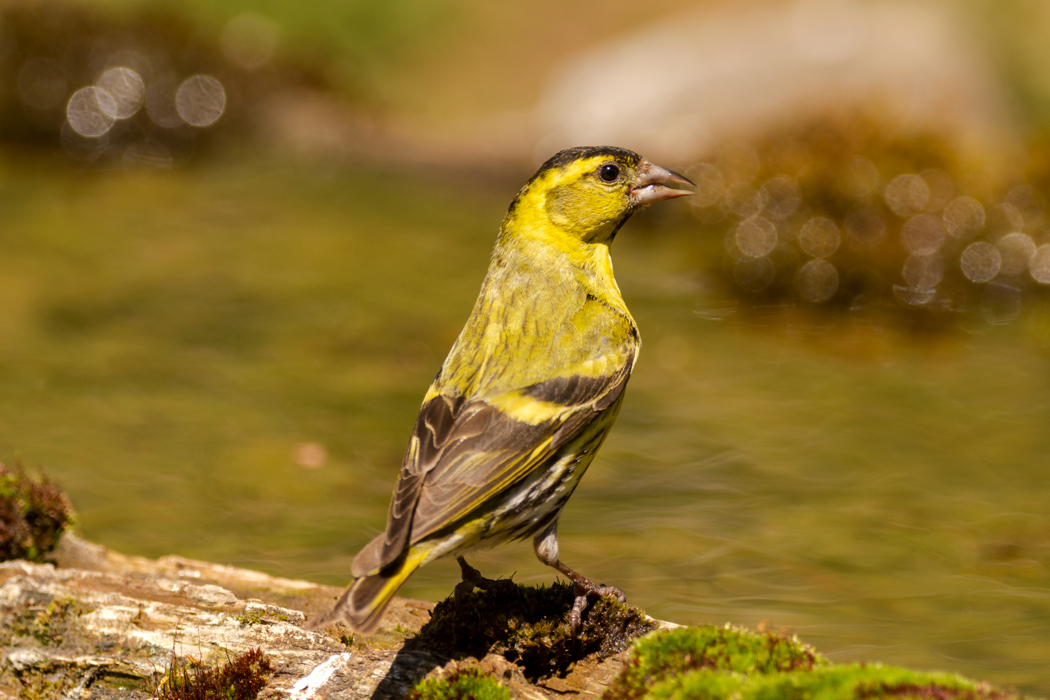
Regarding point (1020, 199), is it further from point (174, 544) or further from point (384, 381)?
point (174, 544)

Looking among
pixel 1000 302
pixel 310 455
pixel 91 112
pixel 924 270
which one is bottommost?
pixel 310 455

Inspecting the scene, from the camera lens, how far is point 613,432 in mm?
9617

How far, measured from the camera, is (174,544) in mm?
7574

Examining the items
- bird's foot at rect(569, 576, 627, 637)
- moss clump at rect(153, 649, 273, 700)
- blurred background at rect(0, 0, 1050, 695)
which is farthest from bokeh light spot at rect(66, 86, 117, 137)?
bird's foot at rect(569, 576, 627, 637)

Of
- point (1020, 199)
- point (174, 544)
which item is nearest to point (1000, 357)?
point (1020, 199)

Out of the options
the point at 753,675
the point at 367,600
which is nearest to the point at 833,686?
the point at 753,675

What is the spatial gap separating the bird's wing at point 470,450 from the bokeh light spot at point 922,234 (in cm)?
925

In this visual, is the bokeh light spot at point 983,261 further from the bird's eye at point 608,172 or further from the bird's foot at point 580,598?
the bird's foot at point 580,598

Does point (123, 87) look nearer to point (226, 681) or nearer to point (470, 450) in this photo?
point (226, 681)

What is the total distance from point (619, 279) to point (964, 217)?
3976 millimetres

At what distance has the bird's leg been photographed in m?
4.65

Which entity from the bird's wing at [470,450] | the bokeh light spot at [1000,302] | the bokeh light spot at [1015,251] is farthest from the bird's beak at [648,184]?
the bokeh light spot at [1015,251]

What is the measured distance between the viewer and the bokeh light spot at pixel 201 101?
18641 mm

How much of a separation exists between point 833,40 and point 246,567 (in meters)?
14.8
